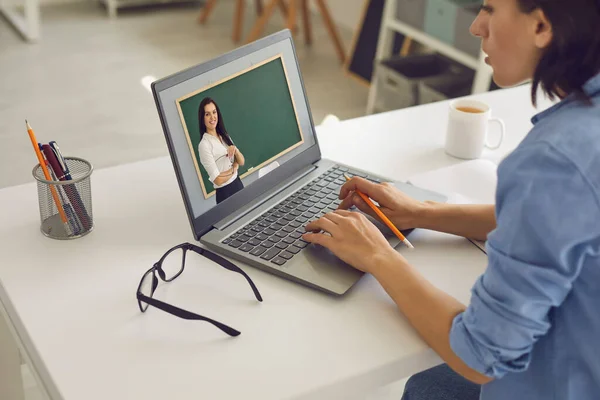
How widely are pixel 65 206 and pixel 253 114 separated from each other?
321 millimetres

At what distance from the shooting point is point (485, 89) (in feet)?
9.40

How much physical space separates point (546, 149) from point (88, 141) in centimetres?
251

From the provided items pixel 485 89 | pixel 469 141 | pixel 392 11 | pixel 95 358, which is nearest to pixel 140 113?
pixel 392 11

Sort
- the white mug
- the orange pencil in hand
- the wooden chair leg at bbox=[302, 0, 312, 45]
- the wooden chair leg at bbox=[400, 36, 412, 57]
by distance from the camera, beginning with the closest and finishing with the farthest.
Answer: the orange pencil in hand → the white mug → the wooden chair leg at bbox=[400, 36, 412, 57] → the wooden chair leg at bbox=[302, 0, 312, 45]

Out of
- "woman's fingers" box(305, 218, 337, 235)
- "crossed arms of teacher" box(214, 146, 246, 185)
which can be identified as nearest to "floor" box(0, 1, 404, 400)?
"crossed arms of teacher" box(214, 146, 246, 185)

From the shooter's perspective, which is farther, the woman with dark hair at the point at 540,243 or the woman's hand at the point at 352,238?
the woman's hand at the point at 352,238

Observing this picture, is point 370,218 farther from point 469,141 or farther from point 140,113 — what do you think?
point 140,113

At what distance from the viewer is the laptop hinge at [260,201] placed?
43.7 inches

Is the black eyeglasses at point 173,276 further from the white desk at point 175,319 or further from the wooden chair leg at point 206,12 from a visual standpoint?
the wooden chair leg at point 206,12

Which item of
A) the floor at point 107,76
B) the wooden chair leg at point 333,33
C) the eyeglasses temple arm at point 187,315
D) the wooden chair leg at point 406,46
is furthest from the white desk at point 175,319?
the wooden chair leg at point 333,33

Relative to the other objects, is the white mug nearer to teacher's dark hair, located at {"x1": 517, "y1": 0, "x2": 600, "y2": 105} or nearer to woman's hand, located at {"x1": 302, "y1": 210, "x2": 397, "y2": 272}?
woman's hand, located at {"x1": 302, "y1": 210, "x2": 397, "y2": 272}

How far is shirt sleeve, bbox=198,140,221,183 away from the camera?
1075 mm

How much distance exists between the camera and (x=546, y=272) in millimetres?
761

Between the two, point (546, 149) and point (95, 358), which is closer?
point (546, 149)
